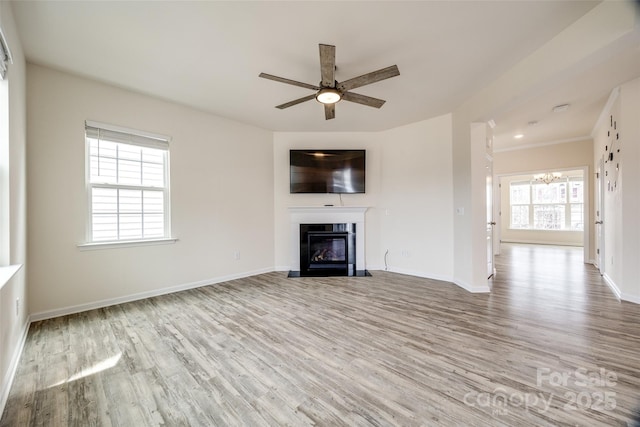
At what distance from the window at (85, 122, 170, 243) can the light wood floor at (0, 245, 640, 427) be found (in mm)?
950

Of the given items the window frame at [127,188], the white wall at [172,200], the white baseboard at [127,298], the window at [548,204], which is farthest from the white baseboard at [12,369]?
the window at [548,204]

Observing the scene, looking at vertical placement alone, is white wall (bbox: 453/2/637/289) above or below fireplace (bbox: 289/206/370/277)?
above

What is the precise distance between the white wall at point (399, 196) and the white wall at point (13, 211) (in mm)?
3195

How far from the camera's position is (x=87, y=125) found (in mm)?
2955

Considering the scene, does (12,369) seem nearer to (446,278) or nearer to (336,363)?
(336,363)

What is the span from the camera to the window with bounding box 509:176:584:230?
8.34 m

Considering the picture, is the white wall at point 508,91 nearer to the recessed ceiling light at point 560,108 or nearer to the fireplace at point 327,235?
the recessed ceiling light at point 560,108

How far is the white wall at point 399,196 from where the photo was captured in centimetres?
422

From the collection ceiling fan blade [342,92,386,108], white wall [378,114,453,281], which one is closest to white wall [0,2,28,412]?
ceiling fan blade [342,92,386,108]

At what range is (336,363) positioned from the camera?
1.91 m

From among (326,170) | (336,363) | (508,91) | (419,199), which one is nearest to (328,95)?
(508,91)

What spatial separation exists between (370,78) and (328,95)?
1.45 feet

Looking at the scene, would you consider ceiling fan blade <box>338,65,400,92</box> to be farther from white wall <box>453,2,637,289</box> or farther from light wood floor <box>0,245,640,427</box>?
light wood floor <box>0,245,640,427</box>

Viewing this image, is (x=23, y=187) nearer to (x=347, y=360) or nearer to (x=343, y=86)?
(x=343, y=86)
